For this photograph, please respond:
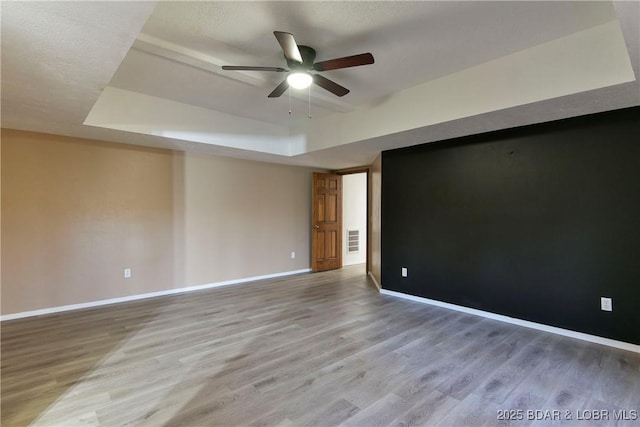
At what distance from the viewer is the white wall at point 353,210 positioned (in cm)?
746

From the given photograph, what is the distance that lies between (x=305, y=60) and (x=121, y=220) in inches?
137

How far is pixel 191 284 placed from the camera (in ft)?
16.6

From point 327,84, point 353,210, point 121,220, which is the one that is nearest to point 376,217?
point 353,210

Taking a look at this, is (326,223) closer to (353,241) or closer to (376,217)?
(353,241)

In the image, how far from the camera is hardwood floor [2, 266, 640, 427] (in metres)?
1.98

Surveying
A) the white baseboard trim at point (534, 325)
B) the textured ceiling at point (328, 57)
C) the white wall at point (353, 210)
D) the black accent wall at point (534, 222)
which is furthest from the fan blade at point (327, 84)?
the white wall at point (353, 210)

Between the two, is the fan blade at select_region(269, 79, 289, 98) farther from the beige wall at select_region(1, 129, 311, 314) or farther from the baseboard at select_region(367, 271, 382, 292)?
the baseboard at select_region(367, 271, 382, 292)

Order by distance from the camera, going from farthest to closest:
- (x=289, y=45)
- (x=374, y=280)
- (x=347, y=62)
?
(x=374, y=280), (x=347, y=62), (x=289, y=45)

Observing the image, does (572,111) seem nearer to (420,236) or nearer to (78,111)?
(420,236)

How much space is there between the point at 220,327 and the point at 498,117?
3638 mm

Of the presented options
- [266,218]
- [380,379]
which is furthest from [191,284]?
[380,379]

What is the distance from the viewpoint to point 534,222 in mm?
3436

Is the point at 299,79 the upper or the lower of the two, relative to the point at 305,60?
lower

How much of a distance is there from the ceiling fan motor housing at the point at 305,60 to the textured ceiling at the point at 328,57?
0.06m
